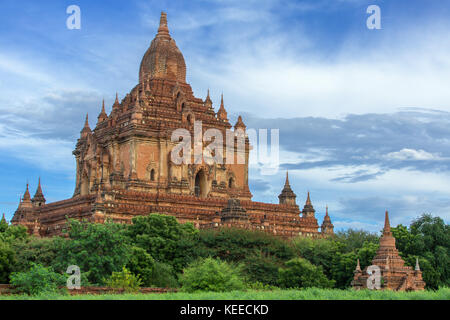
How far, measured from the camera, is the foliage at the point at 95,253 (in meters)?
43.8

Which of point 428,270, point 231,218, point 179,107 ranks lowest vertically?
point 428,270

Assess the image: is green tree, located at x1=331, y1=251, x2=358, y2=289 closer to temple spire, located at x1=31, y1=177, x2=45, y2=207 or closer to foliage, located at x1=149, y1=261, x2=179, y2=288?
foliage, located at x1=149, y1=261, x2=179, y2=288

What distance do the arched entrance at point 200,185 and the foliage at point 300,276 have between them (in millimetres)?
21293

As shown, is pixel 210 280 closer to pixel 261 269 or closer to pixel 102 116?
pixel 261 269

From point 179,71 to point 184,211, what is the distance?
17.7m

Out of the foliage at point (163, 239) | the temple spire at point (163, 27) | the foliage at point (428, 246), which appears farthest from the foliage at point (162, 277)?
the temple spire at point (163, 27)

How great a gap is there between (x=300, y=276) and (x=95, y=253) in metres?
13.2

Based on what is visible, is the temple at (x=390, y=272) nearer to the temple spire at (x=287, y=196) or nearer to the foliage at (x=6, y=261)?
the foliage at (x=6, y=261)

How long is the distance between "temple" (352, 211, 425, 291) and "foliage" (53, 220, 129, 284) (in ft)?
47.7

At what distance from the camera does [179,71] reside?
73188mm

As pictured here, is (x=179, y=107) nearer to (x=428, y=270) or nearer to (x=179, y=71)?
(x=179, y=71)

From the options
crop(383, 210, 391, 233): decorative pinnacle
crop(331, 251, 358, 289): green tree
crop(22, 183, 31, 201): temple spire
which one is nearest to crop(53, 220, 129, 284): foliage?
crop(331, 251, 358, 289): green tree
